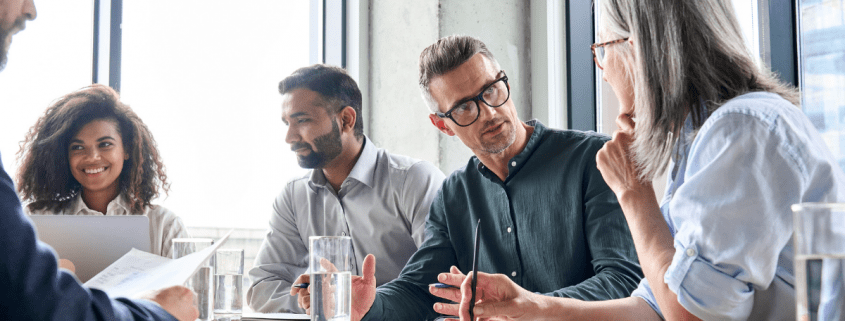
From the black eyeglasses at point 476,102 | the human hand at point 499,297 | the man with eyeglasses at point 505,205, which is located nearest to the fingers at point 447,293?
the human hand at point 499,297

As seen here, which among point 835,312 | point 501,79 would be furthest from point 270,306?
point 835,312

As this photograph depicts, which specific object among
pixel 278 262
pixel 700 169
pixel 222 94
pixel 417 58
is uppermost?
pixel 417 58

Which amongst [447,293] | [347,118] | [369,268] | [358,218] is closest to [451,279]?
[447,293]

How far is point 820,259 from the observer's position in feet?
1.56

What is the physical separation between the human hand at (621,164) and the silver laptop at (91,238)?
3.26 feet

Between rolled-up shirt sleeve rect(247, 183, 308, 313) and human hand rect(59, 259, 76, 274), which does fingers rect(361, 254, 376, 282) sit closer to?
human hand rect(59, 259, 76, 274)

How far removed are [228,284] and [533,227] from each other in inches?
36.4

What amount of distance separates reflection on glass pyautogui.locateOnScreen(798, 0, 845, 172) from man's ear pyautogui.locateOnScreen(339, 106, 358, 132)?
165cm

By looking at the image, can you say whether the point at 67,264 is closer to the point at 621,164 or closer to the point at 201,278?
the point at 201,278

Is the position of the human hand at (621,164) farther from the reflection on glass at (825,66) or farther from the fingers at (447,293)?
the reflection on glass at (825,66)

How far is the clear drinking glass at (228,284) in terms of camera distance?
3.89ft

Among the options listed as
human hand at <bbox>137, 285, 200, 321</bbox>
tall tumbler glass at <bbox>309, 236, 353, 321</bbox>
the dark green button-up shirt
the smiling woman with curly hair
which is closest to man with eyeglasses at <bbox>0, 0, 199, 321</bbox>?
human hand at <bbox>137, 285, 200, 321</bbox>

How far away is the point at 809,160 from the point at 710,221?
0.51 ft

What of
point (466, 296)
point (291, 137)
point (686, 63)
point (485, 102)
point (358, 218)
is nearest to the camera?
point (686, 63)
